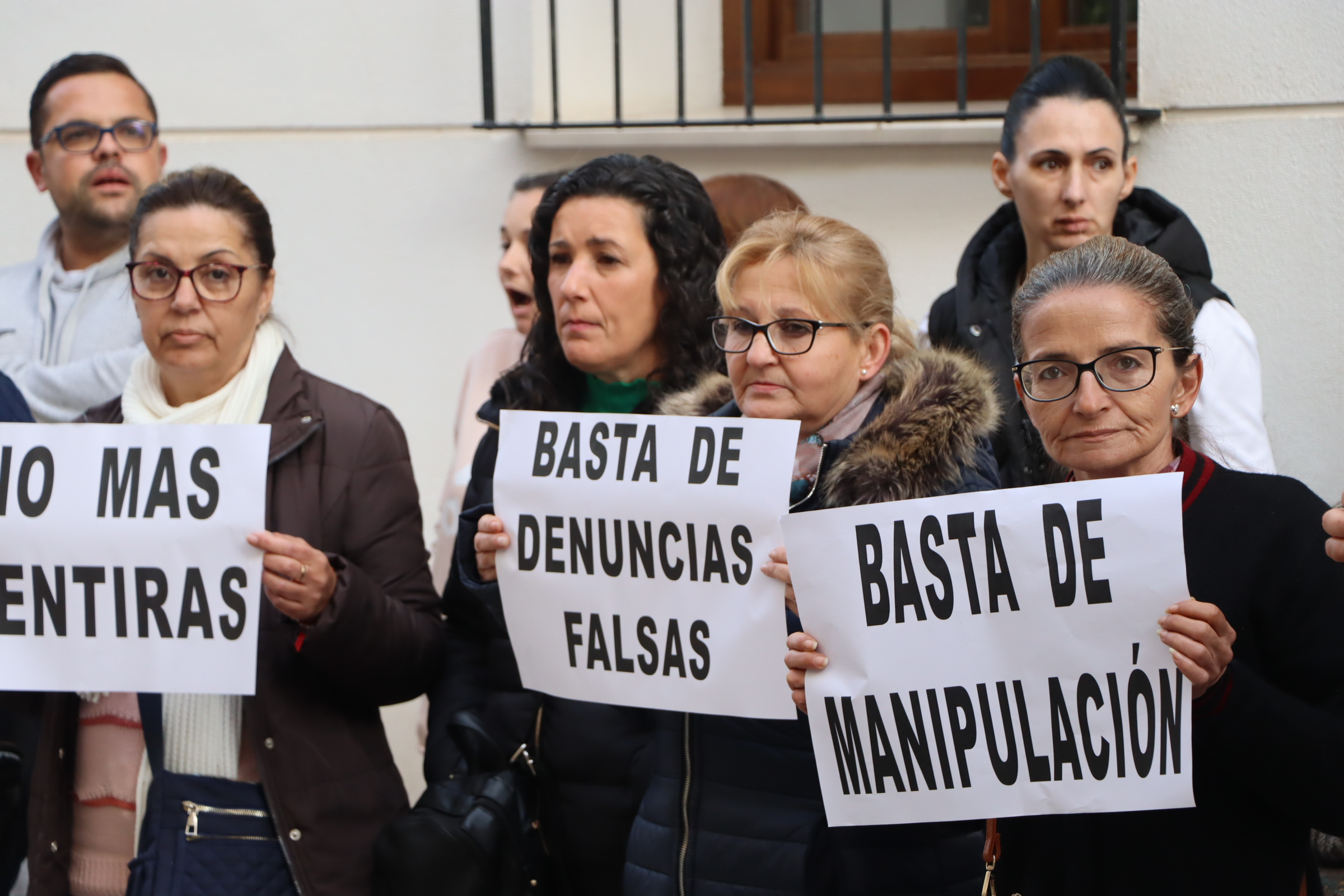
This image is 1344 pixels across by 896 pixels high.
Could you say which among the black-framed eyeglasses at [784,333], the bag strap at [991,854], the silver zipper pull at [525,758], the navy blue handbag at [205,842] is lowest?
the navy blue handbag at [205,842]

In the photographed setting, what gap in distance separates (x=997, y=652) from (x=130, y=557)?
1.70 metres

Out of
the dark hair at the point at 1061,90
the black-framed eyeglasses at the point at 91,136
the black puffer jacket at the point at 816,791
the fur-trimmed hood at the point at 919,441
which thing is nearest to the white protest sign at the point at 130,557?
the black puffer jacket at the point at 816,791

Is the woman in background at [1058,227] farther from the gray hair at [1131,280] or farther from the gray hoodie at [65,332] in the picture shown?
the gray hoodie at [65,332]

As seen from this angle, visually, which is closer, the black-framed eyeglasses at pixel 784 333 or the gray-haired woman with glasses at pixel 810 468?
the gray-haired woman with glasses at pixel 810 468

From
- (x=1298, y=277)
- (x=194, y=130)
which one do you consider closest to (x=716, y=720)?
(x=1298, y=277)

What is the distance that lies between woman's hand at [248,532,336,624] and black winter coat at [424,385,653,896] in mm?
300

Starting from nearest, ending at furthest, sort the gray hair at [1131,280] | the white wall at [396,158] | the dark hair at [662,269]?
the gray hair at [1131,280] → the dark hair at [662,269] → the white wall at [396,158]

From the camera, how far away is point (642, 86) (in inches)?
204

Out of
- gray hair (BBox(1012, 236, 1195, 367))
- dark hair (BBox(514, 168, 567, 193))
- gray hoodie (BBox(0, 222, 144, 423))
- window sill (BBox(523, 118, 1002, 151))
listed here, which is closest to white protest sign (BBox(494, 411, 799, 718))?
gray hair (BBox(1012, 236, 1195, 367))

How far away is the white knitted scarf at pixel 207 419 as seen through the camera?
9.11 feet

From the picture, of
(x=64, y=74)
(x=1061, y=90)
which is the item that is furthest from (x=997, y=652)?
(x=64, y=74)

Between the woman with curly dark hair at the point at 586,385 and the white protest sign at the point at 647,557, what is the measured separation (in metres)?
0.14

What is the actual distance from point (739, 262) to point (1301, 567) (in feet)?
3.63

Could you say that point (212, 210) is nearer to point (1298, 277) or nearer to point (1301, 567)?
point (1301, 567)
